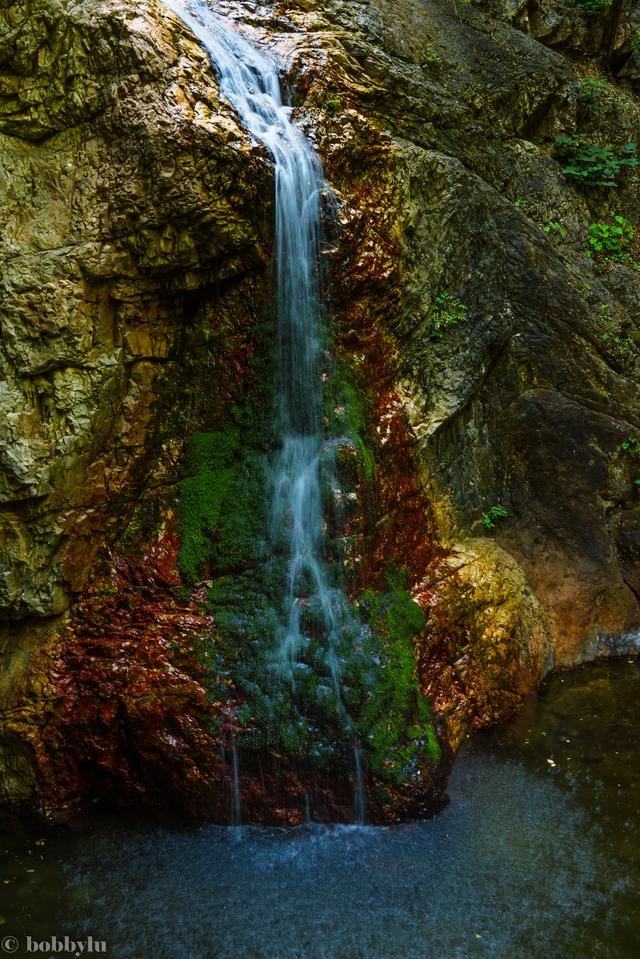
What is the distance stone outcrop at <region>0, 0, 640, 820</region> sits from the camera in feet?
16.2

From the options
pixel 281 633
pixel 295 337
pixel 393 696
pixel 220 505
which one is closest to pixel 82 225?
pixel 295 337

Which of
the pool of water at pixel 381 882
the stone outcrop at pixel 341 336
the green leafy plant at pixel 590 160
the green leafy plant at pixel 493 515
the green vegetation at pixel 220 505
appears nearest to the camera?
the pool of water at pixel 381 882

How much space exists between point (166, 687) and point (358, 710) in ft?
4.57

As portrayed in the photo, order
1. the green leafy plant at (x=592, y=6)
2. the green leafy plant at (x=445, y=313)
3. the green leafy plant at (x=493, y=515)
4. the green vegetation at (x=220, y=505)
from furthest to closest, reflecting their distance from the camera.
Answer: the green leafy plant at (x=592, y=6)
the green leafy plant at (x=493, y=515)
the green leafy plant at (x=445, y=313)
the green vegetation at (x=220, y=505)

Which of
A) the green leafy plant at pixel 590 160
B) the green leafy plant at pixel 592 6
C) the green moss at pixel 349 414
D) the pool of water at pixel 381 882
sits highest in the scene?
the green leafy plant at pixel 592 6

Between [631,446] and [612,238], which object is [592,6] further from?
[631,446]

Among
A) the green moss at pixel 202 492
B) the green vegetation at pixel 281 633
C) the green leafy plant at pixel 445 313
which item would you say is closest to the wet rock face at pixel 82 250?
the green moss at pixel 202 492

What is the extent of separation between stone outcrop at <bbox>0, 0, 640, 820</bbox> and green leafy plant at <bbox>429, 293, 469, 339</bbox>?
0.05 meters

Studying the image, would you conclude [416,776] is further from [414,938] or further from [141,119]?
[141,119]

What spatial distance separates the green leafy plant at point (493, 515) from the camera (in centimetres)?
666

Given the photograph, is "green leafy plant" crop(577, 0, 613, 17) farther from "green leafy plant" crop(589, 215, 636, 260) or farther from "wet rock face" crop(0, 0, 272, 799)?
"wet rock face" crop(0, 0, 272, 799)

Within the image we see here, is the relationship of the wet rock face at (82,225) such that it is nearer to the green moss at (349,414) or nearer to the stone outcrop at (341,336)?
the stone outcrop at (341,336)

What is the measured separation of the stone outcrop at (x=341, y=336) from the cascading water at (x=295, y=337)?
21cm

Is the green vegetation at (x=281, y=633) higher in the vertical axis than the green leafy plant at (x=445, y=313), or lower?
lower
